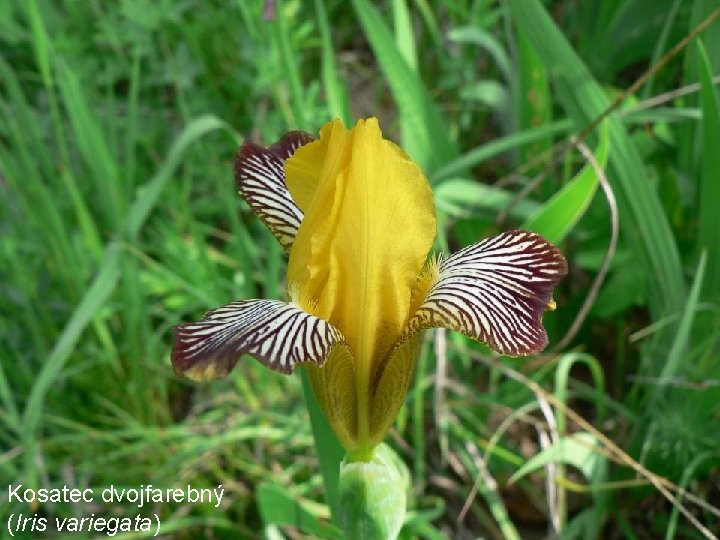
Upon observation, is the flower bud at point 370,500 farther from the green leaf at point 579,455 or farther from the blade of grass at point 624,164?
the blade of grass at point 624,164

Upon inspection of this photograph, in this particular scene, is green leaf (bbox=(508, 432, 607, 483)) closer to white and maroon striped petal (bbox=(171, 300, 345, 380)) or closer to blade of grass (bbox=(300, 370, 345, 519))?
blade of grass (bbox=(300, 370, 345, 519))

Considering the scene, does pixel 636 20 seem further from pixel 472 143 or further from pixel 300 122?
pixel 300 122

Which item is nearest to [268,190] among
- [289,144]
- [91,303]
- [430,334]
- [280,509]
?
[289,144]

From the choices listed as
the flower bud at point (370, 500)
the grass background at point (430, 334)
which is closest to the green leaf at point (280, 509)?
the grass background at point (430, 334)

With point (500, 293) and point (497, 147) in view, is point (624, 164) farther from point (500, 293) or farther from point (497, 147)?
point (500, 293)

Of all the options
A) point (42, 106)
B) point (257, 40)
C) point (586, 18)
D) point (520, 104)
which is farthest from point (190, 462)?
point (586, 18)

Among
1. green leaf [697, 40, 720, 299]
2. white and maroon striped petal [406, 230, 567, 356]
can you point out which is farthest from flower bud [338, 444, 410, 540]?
green leaf [697, 40, 720, 299]
